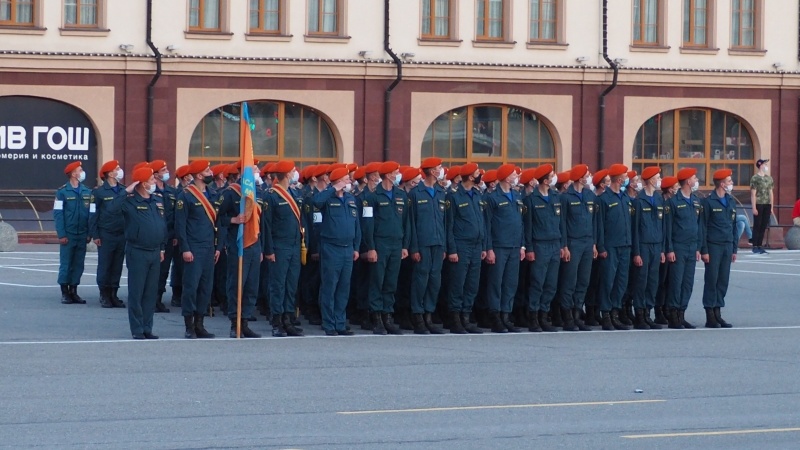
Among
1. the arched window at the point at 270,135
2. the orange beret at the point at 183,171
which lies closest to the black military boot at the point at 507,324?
the orange beret at the point at 183,171

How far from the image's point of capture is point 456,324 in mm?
18062

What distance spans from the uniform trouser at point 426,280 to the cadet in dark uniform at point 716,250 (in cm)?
334

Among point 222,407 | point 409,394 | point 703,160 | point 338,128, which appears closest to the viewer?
point 222,407

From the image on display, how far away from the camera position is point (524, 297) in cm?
1880

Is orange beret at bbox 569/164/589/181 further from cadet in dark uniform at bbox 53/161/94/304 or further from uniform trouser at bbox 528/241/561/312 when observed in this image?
cadet in dark uniform at bbox 53/161/94/304

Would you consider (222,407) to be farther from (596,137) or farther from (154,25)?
(596,137)

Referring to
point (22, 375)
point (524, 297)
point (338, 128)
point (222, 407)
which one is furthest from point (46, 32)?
point (222, 407)

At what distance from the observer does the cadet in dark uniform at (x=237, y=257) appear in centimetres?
1708

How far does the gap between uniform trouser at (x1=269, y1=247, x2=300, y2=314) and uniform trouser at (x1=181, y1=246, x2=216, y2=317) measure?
2.25 ft

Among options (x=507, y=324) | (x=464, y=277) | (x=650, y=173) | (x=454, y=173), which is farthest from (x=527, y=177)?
(x=507, y=324)

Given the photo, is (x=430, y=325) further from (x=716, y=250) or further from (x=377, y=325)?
(x=716, y=250)

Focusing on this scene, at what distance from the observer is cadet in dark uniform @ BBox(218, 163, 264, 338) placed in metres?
17.1

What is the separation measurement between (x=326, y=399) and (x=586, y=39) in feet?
90.9

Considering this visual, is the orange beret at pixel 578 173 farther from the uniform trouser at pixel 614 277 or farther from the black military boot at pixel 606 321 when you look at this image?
the black military boot at pixel 606 321
